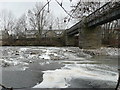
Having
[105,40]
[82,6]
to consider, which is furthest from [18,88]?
[105,40]

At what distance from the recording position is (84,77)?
47.3ft

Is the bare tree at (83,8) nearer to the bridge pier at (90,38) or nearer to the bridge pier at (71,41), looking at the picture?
the bridge pier at (90,38)

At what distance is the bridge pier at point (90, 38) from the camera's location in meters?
54.1

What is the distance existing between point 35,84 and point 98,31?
45.2 m

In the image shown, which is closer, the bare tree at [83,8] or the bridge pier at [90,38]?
the bare tree at [83,8]

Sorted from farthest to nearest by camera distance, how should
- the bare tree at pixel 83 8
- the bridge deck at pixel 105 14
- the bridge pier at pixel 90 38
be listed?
1. the bridge pier at pixel 90 38
2. the bridge deck at pixel 105 14
3. the bare tree at pixel 83 8

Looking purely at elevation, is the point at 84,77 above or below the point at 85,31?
below

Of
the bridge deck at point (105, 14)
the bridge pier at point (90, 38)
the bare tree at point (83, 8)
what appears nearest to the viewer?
the bare tree at point (83, 8)

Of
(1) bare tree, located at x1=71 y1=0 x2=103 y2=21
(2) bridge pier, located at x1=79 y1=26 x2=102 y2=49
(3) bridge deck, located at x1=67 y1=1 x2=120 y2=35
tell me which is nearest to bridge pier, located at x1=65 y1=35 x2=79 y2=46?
(3) bridge deck, located at x1=67 y1=1 x2=120 y2=35

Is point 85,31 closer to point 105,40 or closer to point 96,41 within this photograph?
point 96,41

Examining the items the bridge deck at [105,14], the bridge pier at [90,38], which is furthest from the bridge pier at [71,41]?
the bridge pier at [90,38]

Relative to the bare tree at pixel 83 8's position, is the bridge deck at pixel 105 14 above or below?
above

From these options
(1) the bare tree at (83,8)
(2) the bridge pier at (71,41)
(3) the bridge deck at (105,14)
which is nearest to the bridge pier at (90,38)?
(3) the bridge deck at (105,14)

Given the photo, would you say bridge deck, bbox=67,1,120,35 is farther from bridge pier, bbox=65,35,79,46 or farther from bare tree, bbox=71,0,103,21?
bridge pier, bbox=65,35,79,46
